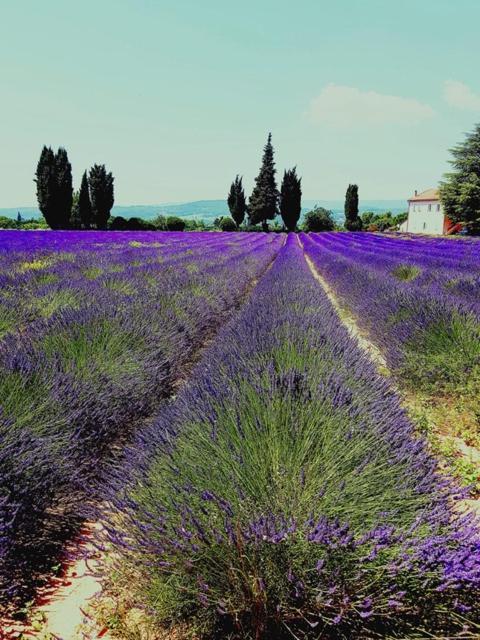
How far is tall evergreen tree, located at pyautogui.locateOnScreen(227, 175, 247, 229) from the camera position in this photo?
214 ft

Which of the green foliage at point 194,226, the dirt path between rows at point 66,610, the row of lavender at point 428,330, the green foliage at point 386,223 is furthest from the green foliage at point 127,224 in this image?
the dirt path between rows at point 66,610

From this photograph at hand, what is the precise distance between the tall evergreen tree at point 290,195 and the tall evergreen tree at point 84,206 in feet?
90.1

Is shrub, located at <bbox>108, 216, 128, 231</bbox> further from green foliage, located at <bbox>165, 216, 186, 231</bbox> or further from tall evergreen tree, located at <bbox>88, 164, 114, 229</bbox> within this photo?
green foliage, located at <bbox>165, 216, 186, 231</bbox>

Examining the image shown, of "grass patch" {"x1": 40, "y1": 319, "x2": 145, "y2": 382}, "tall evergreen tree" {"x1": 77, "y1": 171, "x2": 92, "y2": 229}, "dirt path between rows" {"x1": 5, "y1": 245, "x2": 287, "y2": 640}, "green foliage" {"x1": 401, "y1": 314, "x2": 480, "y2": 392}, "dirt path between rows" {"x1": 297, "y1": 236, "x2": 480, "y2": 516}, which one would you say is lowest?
"dirt path between rows" {"x1": 297, "y1": 236, "x2": 480, "y2": 516}

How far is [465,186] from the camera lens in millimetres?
38281

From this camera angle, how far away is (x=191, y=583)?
147 cm

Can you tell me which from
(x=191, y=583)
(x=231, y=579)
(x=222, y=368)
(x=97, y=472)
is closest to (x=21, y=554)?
(x=97, y=472)

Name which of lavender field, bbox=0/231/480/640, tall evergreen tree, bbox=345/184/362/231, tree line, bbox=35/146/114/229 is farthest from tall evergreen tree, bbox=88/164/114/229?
lavender field, bbox=0/231/480/640

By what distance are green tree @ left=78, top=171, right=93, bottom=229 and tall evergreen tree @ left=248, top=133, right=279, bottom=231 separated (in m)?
23.6

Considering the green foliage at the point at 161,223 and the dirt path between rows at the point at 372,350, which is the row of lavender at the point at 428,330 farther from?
the green foliage at the point at 161,223

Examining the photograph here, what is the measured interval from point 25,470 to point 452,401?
3.52 meters

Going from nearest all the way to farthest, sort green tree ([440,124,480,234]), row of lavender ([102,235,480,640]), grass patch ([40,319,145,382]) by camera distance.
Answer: row of lavender ([102,235,480,640])
grass patch ([40,319,145,382])
green tree ([440,124,480,234])

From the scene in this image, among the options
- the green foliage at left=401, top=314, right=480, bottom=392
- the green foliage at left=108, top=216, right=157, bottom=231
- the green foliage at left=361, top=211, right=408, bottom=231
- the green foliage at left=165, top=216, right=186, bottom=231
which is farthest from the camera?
the green foliage at left=361, top=211, right=408, bottom=231

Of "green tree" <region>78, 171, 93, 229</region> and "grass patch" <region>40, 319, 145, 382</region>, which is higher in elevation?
"green tree" <region>78, 171, 93, 229</region>
